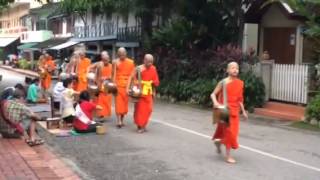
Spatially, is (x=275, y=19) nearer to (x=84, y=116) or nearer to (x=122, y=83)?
(x=122, y=83)

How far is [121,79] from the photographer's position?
15047mm

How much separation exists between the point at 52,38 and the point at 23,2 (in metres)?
15.8

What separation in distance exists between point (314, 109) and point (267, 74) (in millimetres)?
4322

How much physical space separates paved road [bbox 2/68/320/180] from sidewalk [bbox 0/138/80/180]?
1.04ft

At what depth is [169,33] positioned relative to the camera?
26.0 meters

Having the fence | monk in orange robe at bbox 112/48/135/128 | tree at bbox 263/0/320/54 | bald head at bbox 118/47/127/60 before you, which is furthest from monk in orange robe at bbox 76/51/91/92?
the fence

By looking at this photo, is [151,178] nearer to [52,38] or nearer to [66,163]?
[66,163]

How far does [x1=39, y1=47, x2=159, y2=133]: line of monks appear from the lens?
46.1 ft

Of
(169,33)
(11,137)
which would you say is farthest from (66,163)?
(169,33)

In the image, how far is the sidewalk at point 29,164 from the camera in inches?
347

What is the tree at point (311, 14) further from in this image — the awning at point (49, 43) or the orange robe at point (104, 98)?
the awning at point (49, 43)

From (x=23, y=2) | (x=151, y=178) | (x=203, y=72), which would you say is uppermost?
(x=23, y=2)

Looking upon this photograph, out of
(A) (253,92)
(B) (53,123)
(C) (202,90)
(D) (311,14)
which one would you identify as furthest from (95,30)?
(B) (53,123)

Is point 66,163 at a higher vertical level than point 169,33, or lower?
lower
